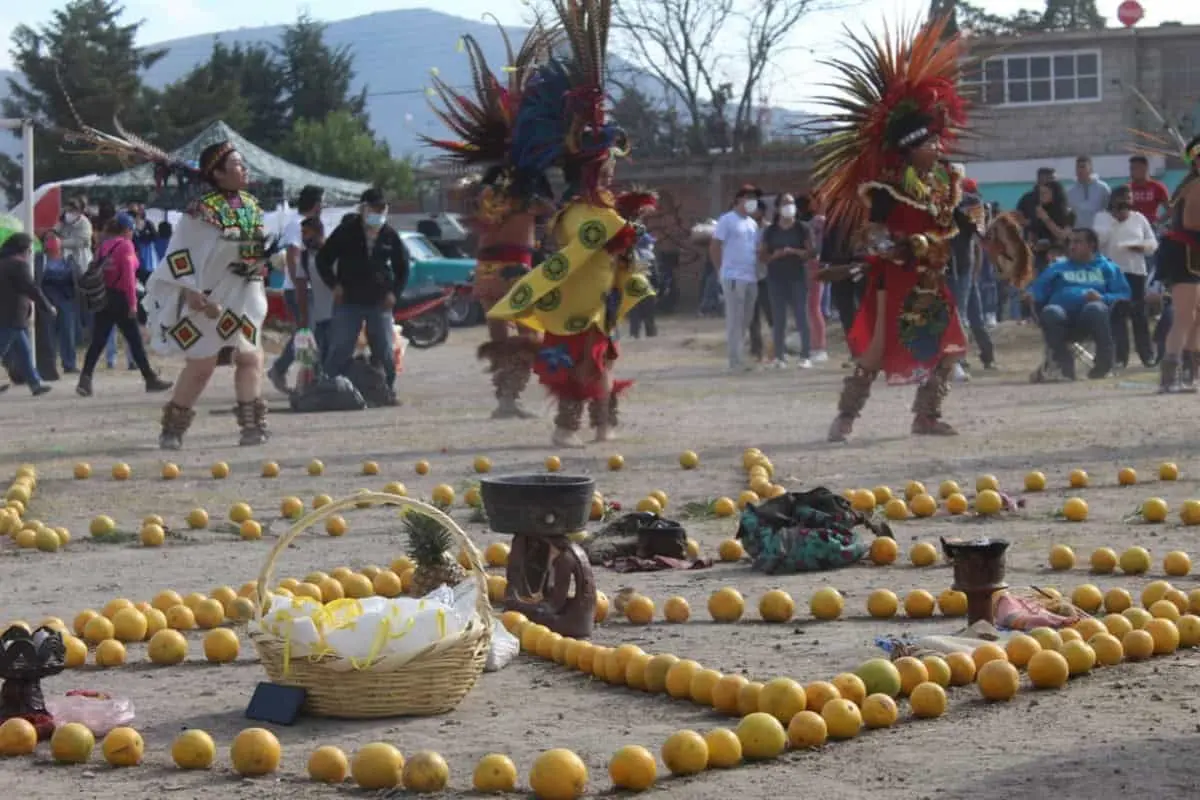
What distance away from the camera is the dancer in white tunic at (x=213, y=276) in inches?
575

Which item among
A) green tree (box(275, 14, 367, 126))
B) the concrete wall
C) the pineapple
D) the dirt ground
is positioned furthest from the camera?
green tree (box(275, 14, 367, 126))

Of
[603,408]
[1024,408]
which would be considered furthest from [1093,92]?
[603,408]

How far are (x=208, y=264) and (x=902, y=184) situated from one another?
4917 mm

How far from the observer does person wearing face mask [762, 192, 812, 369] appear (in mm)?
23734

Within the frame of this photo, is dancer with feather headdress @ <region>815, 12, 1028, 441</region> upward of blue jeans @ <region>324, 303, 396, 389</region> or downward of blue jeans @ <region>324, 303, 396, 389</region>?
upward

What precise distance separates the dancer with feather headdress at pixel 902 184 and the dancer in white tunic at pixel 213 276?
4.09m

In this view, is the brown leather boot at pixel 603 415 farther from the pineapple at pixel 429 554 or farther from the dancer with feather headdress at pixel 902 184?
the pineapple at pixel 429 554

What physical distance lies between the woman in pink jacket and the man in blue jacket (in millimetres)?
9619

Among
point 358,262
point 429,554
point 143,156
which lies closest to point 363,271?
point 358,262

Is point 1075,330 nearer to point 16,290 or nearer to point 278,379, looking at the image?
point 278,379

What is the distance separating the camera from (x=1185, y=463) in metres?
13.1

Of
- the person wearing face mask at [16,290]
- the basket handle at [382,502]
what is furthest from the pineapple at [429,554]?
the person wearing face mask at [16,290]

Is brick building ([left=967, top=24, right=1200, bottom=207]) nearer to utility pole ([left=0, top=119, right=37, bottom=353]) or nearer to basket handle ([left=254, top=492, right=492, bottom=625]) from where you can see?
utility pole ([left=0, top=119, right=37, bottom=353])

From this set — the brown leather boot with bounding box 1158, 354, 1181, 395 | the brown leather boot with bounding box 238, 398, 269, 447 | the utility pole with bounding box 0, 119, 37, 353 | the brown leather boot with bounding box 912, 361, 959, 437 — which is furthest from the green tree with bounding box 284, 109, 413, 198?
the brown leather boot with bounding box 912, 361, 959, 437
